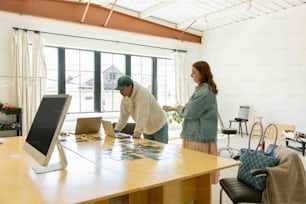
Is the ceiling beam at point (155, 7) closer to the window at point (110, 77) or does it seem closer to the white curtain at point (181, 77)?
the window at point (110, 77)

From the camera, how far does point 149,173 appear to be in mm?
1540

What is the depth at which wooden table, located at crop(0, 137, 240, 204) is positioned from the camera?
125cm

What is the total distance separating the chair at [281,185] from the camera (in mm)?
1896

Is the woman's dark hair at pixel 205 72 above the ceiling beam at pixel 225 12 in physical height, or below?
below

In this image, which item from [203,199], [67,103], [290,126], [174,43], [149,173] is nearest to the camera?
[67,103]

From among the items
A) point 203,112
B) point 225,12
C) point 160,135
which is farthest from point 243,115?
point 203,112

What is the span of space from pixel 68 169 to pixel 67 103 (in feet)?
1.54

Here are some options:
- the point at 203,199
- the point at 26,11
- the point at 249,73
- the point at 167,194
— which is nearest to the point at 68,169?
the point at 167,194

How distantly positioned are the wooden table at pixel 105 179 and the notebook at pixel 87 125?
0.78 m

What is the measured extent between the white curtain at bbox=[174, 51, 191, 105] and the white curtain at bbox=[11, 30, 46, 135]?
3573 millimetres

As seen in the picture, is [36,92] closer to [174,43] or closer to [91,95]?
[91,95]

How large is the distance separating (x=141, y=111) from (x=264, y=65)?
4.93 m

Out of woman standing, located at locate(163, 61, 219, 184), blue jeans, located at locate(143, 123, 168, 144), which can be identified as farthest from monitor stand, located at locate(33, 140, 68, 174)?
blue jeans, located at locate(143, 123, 168, 144)

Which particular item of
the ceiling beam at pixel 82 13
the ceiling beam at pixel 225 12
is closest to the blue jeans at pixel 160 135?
the ceiling beam at pixel 82 13
